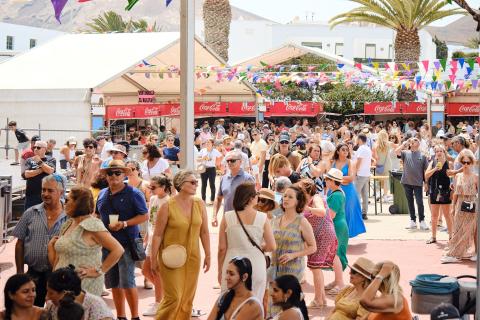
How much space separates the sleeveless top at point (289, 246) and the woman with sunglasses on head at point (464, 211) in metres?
4.43

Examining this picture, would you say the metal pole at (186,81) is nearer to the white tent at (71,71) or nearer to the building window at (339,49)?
the white tent at (71,71)

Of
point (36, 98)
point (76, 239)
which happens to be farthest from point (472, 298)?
point (36, 98)

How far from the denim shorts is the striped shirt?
107cm

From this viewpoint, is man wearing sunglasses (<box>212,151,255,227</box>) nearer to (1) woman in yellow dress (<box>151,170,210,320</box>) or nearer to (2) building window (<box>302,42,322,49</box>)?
(1) woman in yellow dress (<box>151,170,210,320</box>)

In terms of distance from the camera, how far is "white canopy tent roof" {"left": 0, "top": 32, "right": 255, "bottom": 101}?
23.2 m

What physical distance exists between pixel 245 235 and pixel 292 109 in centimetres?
3371

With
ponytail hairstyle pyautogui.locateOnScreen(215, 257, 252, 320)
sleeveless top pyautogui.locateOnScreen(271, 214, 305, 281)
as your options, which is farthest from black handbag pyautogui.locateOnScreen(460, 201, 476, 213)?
ponytail hairstyle pyautogui.locateOnScreen(215, 257, 252, 320)

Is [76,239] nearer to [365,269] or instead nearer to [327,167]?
[365,269]

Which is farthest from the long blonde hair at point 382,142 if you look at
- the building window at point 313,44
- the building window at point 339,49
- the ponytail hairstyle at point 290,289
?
the building window at point 339,49

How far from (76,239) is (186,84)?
6.90ft

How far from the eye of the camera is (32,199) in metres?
12.8

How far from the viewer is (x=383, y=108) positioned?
40.7 m

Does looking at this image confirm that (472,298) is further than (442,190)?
No

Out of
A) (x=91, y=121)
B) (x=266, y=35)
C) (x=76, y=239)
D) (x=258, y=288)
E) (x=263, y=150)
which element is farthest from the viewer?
(x=266, y=35)
